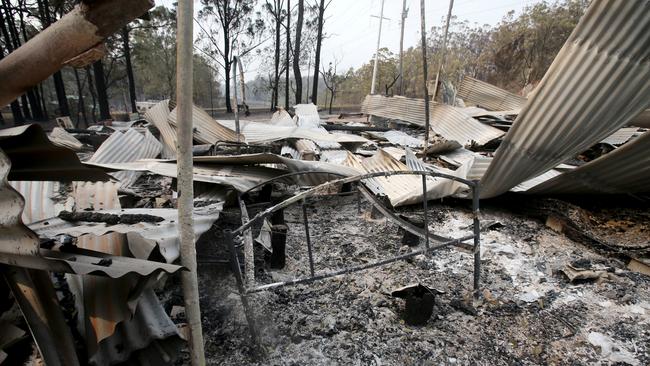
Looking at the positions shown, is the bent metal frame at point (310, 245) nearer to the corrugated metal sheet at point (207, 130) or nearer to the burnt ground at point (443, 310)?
the burnt ground at point (443, 310)

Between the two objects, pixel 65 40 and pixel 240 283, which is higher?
pixel 65 40

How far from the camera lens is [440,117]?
8.79m

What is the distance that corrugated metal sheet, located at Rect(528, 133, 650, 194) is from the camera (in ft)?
10.9

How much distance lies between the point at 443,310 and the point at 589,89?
2.32 metres

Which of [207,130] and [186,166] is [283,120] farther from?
[186,166]

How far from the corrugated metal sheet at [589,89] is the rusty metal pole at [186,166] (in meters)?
3.08

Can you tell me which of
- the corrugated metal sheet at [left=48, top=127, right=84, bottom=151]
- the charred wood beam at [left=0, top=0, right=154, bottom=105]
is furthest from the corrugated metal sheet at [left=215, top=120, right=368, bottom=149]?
the charred wood beam at [left=0, top=0, right=154, bottom=105]

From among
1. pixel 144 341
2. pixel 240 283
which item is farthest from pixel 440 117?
pixel 144 341

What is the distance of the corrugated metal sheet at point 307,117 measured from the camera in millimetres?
9862

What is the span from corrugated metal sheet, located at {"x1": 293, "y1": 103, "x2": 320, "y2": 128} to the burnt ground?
636 cm

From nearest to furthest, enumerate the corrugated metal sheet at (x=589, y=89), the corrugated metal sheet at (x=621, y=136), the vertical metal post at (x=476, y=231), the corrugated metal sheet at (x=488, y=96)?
the corrugated metal sheet at (x=589, y=89), the vertical metal post at (x=476, y=231), the corrugated metal sheet at (x=621, y=136), the corrugated metal sheet at (x=488, y=96)

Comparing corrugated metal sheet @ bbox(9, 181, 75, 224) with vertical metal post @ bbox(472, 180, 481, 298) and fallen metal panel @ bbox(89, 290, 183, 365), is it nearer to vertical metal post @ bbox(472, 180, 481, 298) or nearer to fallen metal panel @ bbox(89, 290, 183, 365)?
fallen metal panel @ bbox(89, 290, 183, 365)

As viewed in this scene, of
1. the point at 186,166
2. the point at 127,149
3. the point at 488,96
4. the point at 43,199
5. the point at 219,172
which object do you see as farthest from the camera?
the point at 488,96

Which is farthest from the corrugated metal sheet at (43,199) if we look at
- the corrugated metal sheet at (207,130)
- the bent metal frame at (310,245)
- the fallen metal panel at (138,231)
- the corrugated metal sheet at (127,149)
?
the corrugated metal sheet at (207,130)
